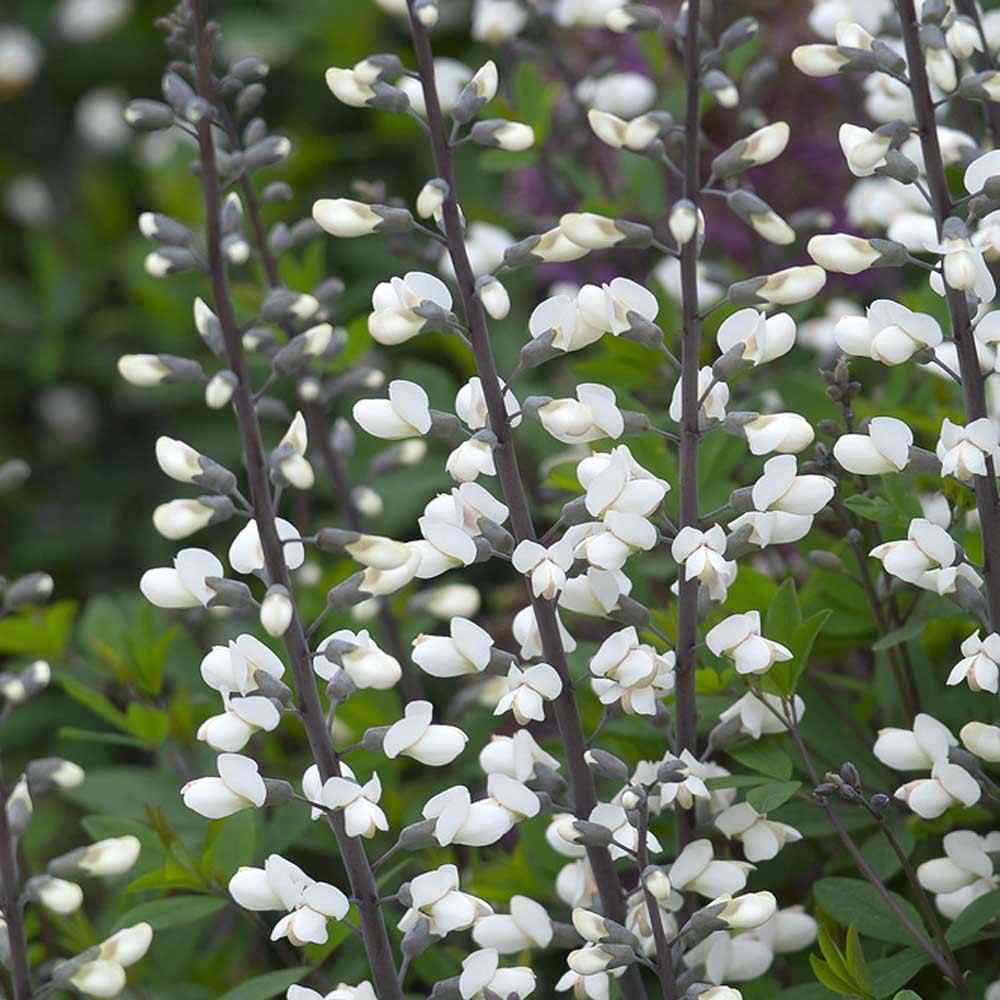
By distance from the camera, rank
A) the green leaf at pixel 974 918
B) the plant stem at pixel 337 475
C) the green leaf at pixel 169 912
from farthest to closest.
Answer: the plant stem at pixel 337 475 < the green leaf at pixel 169 912 < the green leaf at pixel 974 918

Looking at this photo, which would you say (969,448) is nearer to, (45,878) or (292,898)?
(292,898)

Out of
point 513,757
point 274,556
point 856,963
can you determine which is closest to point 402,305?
A: point 274,556

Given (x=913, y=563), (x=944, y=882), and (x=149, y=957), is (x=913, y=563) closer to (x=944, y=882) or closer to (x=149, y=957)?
(x=944, y=882)

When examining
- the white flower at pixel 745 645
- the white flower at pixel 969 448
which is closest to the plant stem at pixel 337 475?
the white flower at pixel 745 645

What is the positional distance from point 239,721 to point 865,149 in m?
0.53

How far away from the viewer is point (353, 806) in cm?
94

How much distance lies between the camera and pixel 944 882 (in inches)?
41.4

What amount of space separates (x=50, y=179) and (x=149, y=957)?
7.36 ft

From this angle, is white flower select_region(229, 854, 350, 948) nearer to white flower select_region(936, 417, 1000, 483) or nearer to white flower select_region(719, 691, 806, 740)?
white flower select_region(719, 691, 806, 740)

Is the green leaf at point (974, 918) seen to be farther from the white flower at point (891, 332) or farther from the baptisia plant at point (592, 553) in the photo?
the white flower at point (891, 332)

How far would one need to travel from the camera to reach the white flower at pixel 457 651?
3.23ft

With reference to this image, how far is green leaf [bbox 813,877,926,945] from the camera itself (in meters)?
1.08

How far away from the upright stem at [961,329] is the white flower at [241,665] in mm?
453

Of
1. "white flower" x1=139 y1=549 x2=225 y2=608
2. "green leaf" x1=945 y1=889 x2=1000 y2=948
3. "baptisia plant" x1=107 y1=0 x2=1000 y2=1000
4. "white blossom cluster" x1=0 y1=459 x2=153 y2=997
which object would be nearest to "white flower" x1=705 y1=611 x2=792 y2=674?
"baptisia plant" x1=107 y1=0 x2=1000 y2=1000
